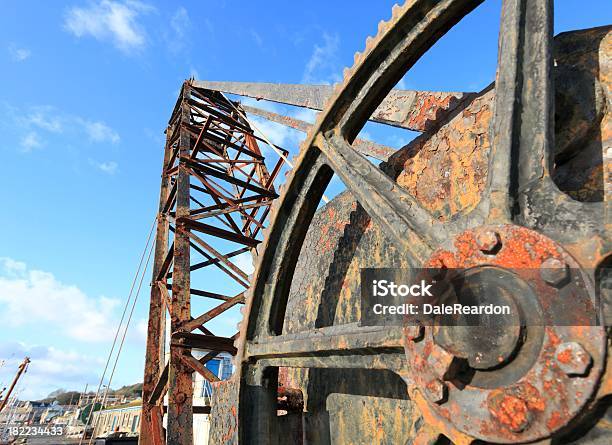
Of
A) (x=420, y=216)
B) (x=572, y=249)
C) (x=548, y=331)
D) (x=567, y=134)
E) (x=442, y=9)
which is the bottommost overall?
(x=548, y=331)

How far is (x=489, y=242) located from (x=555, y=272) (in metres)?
0.20

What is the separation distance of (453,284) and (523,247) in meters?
0.26

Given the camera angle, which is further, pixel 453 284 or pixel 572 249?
pixel 453 284

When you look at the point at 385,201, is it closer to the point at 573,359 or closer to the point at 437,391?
the point at 437,391

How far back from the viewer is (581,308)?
1070mm

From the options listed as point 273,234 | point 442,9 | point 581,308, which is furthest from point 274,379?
point 442,9

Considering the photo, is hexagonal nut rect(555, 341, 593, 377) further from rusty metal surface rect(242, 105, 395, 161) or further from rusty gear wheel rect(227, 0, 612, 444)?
rusty metal surface rect(242, 105, 395, 161)

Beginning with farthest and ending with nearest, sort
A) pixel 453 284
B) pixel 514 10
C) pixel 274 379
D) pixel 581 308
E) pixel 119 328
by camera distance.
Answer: pixel 119 328 → pixel 274 379 → pixel 514 10 → pixel 453 284 → pixel 581 308

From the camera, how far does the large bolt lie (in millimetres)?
1100

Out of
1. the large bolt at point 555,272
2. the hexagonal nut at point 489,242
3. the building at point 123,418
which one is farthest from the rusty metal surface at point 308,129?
the building at point 123,418

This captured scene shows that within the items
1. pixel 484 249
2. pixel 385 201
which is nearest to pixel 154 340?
pixel 385 201

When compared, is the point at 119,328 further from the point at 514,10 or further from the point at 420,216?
the point at 514,10

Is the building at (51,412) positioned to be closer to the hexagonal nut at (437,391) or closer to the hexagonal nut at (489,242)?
the hexagonal nut at (437,391)

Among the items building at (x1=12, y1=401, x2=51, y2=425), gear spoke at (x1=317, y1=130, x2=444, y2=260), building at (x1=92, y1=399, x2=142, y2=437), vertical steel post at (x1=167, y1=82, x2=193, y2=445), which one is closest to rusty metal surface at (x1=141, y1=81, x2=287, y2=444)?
vertical steel post at (x1=167, y1=82, x2=193, y2=445)
